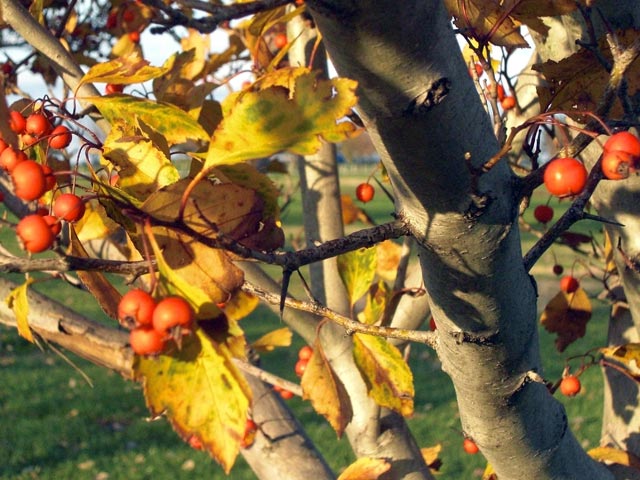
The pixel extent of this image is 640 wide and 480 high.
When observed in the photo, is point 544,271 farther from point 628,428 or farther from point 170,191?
point 170,191

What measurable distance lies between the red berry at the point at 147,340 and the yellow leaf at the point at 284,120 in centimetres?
16

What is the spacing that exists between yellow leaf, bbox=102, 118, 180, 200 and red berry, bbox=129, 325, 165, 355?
0.22m

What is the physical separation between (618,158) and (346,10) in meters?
0.34

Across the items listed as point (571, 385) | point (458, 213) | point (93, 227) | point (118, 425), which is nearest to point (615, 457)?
point (571, 385)

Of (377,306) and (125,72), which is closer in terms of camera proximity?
(125,72)

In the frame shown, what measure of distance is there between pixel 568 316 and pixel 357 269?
78 centimetres

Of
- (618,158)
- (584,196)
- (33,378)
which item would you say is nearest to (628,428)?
(584,196)

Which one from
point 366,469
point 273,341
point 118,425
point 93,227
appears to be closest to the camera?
point 93,227

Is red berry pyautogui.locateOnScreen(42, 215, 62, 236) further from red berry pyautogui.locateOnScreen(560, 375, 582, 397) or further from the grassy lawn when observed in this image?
the grassy lawn

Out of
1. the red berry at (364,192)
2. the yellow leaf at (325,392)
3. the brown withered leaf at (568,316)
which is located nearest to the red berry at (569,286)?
the brown withered leaf at (568,316)

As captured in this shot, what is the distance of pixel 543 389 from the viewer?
3.64 ft

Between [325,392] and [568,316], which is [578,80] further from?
[568,316]

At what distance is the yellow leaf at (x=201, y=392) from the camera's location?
635mm

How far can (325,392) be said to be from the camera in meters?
1.35
